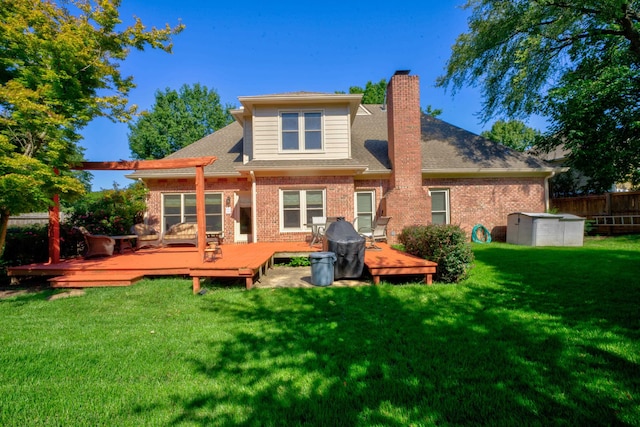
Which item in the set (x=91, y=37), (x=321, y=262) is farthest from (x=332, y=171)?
(x=91, y=37)

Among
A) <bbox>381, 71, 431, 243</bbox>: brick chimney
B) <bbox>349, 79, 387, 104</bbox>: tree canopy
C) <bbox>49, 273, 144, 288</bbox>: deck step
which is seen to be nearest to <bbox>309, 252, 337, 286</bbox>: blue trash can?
<bbox>49, 273, 144, 288</bbox>: deck step

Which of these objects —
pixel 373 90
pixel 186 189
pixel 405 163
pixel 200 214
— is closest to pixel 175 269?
pixel 200 214

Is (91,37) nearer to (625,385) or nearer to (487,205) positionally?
(625,385)

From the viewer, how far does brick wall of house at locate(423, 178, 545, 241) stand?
12.6 metres

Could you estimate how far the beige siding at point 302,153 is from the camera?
37.3ft

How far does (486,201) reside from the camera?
41.4 feet

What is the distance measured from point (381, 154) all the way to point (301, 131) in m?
3.97

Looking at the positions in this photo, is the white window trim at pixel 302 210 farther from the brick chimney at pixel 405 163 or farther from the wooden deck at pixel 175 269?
the wooden deck at pixel 175 269

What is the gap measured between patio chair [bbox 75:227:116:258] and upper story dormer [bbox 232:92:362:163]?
5668 mm

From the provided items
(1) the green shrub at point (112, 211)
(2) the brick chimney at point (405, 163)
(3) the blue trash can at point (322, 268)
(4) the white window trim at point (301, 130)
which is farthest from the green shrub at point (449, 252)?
(1) the green shrub at point (112, 211)

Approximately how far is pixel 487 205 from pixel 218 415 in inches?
524

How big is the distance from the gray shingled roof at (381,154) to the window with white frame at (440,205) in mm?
1078

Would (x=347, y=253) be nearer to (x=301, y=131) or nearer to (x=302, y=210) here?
(x=302, y=210)

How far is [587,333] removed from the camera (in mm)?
3678
